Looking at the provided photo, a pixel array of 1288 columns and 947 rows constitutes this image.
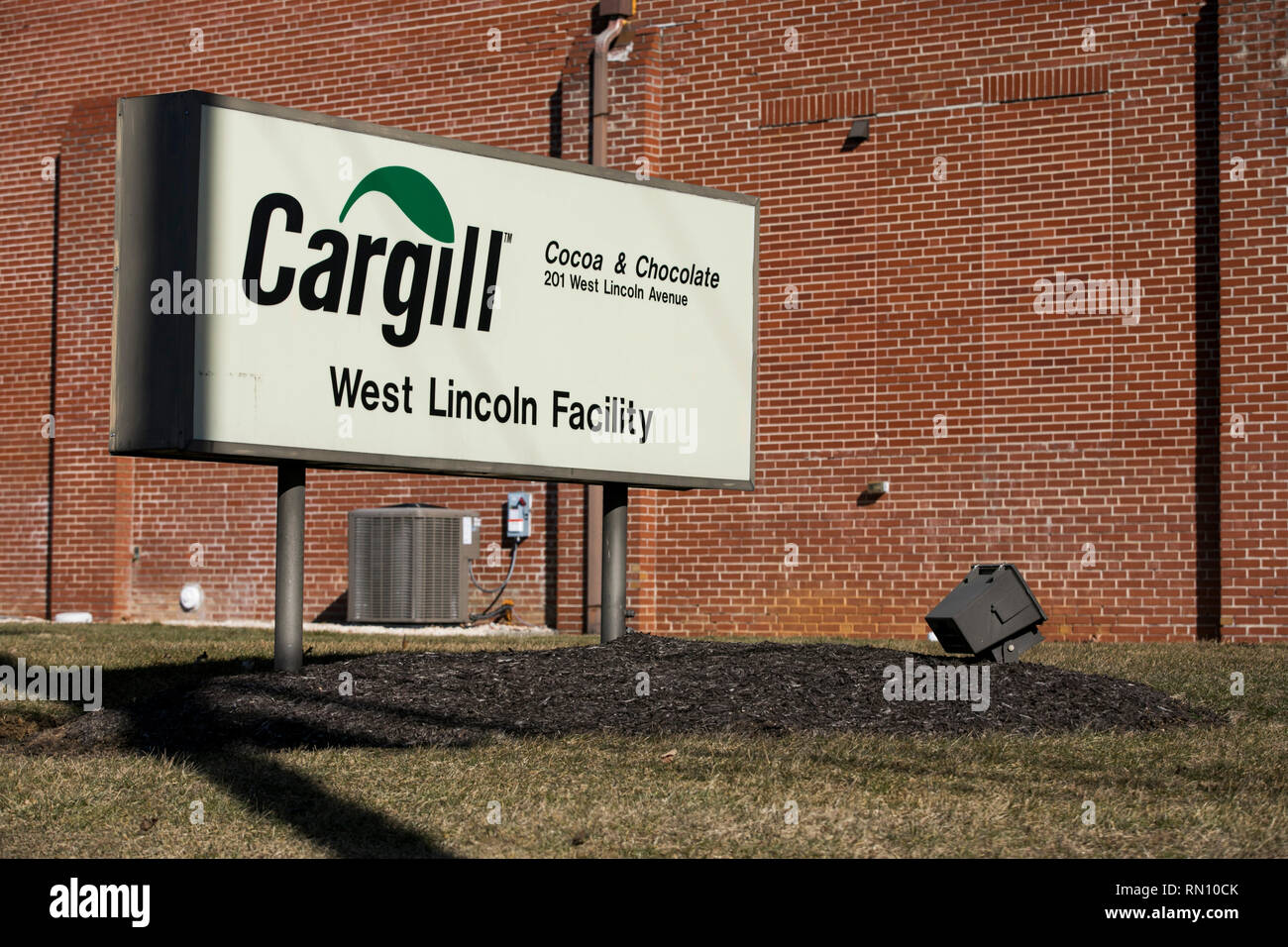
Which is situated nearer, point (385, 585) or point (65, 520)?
point (385, 585)

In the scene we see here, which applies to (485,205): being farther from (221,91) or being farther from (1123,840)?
(221,91)

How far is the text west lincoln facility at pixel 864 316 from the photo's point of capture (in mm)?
12898

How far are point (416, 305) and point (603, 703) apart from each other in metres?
2.56

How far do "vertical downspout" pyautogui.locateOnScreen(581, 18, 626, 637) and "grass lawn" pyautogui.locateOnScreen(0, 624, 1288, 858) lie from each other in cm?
793

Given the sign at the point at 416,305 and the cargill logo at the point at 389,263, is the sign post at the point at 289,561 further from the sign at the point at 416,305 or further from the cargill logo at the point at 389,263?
the cargill logo at the point at 389,263

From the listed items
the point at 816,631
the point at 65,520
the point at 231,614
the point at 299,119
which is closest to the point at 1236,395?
the point at 816,631

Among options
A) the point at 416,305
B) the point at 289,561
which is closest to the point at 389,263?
the point at 416,305

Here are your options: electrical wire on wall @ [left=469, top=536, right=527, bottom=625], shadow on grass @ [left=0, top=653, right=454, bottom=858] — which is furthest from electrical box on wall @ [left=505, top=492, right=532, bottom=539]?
shadow on grass @ [left=0, top=653, right=454, bottom=858]

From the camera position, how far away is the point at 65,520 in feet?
58.7

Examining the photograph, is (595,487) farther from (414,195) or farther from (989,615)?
(989,615)

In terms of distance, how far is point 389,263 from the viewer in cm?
844

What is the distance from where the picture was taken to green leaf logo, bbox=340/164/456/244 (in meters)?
8.41

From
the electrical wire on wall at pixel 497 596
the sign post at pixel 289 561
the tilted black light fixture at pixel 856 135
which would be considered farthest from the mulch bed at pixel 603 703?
the tilted black light fixture at pixel 856 135

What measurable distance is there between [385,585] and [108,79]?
753cm
